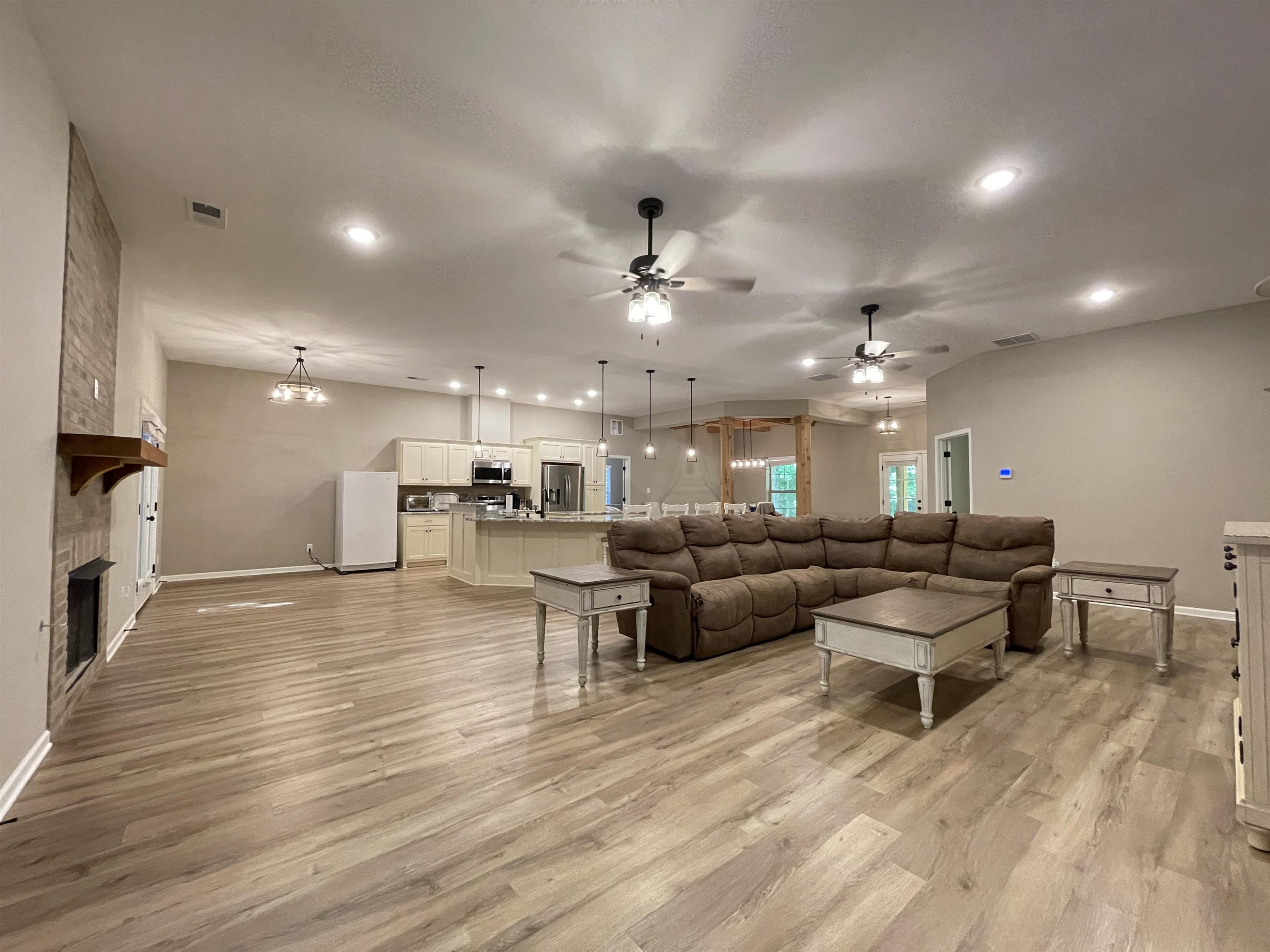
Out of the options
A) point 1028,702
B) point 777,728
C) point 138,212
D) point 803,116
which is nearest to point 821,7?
point 803,116

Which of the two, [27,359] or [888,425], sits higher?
[888,425]

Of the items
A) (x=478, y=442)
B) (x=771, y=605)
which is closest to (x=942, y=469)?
(x=771, y=605)

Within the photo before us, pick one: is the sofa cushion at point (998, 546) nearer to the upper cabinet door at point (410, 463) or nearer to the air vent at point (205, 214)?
the air vent at point (205, 214)

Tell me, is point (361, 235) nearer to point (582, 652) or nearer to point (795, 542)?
point (582, 652)

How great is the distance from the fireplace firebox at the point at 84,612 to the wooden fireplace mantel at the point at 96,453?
1.69 feet

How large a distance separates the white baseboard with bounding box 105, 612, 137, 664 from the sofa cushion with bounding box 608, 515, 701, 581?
360cm

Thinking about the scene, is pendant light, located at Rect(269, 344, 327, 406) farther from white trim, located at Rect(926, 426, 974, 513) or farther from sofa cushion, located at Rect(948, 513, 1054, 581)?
white trim, located at Rect(926, 426, 974, 513)

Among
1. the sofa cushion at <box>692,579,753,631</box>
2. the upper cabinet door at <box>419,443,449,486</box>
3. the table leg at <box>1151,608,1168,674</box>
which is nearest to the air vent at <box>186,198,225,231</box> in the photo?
the sofa cushion at <box>692,579,753,631</box>

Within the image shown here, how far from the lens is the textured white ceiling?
205 centimetres

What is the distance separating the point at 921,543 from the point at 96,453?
570 centimetres

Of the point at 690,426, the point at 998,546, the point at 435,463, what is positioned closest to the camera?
the point at 998,546

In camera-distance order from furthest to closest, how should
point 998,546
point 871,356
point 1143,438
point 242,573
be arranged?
point 242,573 < point 1143,438 < point 871,356 < point 998,546

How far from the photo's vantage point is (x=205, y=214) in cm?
339

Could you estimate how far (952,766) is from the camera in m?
2.41
